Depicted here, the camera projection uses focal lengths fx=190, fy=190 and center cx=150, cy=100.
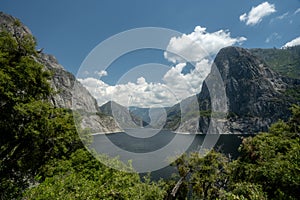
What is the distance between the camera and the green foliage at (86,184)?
7.91 meters

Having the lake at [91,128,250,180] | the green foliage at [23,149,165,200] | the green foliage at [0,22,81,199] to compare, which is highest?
the green foliage at [0,22,81,199]

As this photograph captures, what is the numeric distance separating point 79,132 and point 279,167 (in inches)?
739

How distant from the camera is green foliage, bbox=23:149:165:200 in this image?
26.0ft

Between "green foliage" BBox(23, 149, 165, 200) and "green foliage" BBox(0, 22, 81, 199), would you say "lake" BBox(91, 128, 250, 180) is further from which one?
"green foliage" BBox(0, 22, 81, 199)

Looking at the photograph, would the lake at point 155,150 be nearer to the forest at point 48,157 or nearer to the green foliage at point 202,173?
the green foliage at point 202,173

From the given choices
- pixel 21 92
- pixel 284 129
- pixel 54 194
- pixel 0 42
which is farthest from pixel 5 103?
pixel 284 129

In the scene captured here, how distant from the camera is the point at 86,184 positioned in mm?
9094

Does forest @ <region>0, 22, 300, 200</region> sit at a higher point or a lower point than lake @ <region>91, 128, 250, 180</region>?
higher

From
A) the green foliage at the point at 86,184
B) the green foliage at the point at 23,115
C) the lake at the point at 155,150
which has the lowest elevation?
the lake at the point at 155,150

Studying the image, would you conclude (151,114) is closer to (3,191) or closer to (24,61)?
(24,61)

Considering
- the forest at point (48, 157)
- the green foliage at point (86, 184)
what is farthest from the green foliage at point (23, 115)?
the green foliage at point (86, 184)

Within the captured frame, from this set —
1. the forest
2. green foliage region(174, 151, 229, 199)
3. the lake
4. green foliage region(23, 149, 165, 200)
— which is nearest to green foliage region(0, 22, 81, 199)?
the forest

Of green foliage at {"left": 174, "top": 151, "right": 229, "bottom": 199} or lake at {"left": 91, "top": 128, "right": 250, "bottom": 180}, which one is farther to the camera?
lake at {"left": 91, "top": 128, "right": 250, "bottom": 180}

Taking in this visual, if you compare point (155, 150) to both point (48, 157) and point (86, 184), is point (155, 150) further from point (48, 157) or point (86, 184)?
point (86, 184)
